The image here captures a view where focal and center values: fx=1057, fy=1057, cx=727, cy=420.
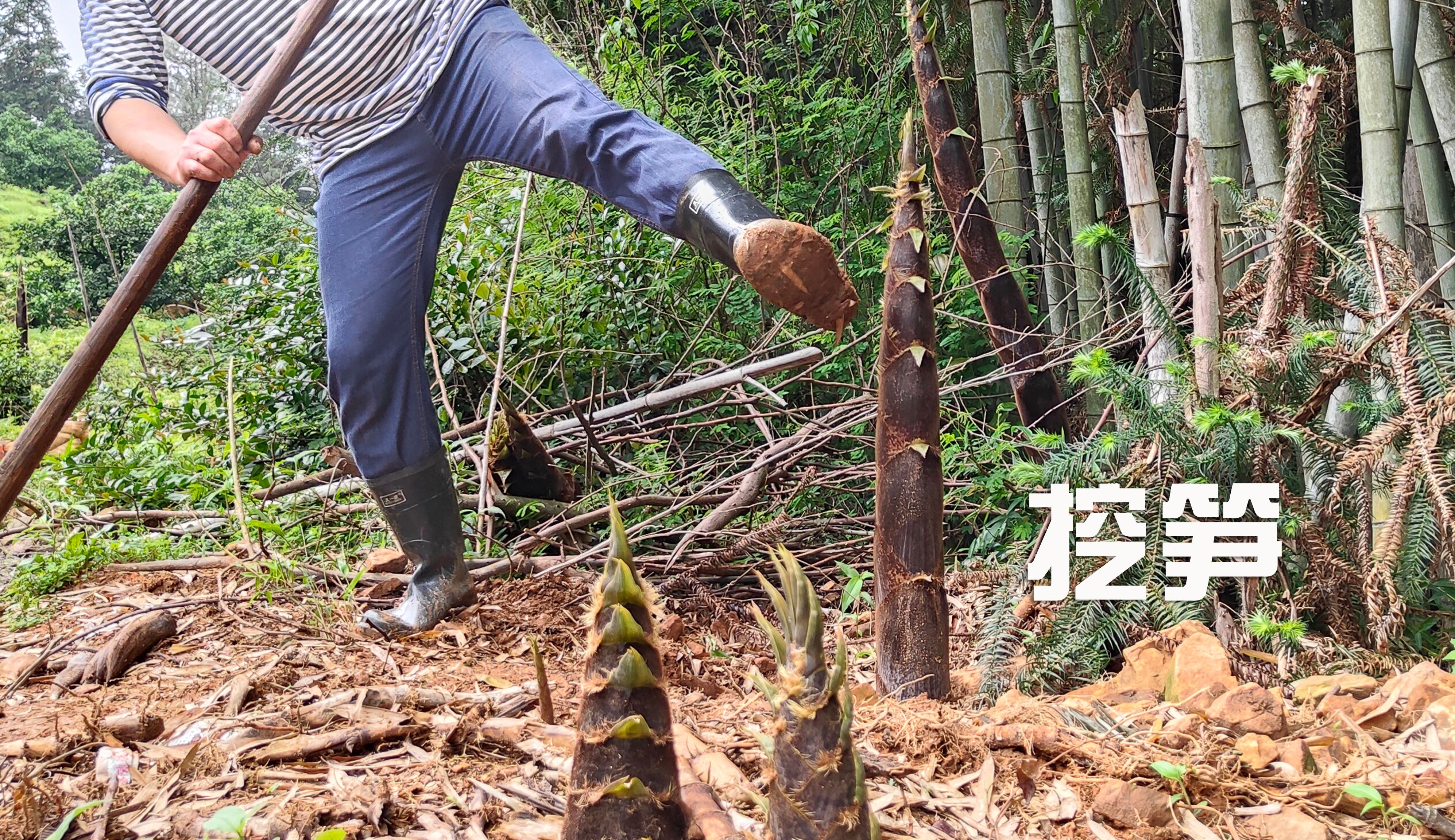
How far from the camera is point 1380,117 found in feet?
9.02

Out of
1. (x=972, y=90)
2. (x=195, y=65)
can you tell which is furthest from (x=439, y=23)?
(x=195, y=65)

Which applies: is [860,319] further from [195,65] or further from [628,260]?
[195,65]

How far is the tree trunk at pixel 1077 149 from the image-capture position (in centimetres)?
368

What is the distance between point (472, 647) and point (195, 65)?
5055 millimetres

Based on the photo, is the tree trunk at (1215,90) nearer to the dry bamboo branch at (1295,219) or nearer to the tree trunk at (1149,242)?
the tree trunk at (1149,242)

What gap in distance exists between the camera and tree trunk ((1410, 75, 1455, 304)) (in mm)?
3307

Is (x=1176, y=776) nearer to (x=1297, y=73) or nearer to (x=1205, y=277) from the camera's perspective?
(x=1205, y=277)

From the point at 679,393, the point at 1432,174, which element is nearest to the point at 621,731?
the point at 679,393

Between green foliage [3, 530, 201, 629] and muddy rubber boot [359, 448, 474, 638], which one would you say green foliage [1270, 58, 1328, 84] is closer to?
muddy rubber boot [359, 448, 474, 638]

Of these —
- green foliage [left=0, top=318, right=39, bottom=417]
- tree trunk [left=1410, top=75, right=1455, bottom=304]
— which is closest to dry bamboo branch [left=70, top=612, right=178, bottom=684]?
tree trunk [left=1410, top=75, right=1455, bottom=304]

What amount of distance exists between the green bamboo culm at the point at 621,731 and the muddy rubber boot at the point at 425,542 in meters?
A: 1.57

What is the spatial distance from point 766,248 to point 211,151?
40.0 inches

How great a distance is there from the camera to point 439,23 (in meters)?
2.24

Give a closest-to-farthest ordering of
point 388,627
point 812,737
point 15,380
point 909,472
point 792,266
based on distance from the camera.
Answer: point 812,737 → point 792,266 → point 909,472 → point 388,627 → point 15,380
